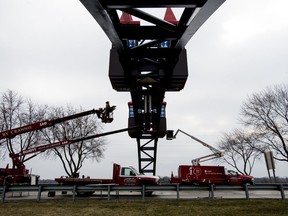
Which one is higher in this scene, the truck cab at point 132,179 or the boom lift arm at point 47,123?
the boom lift arm at point 47,123

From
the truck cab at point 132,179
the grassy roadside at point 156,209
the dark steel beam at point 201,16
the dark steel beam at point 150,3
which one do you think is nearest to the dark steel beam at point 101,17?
the dark steel beam at point 150,3

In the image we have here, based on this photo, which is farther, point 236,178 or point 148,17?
point 236,178

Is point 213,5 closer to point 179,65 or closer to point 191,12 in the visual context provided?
point 191,12

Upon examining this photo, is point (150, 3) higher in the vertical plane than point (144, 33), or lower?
lower

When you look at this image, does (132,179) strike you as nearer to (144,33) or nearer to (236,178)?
(236,178)

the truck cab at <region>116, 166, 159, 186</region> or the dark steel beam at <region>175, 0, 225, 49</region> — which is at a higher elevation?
the dark steel beam at <region>175, 0, 225, 49</region>

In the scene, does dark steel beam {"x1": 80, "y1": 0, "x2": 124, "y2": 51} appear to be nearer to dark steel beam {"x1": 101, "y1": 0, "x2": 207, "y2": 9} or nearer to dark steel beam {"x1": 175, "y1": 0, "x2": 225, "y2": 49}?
dark steel beam {"x1": 101, "y1": 0, "x2": 207, "y2": 9}

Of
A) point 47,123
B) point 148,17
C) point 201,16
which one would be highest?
point 47,123

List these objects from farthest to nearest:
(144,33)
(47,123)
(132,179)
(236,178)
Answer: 1. (236,178)
2. (132,179)
3. (47,123)
4. (144,33)

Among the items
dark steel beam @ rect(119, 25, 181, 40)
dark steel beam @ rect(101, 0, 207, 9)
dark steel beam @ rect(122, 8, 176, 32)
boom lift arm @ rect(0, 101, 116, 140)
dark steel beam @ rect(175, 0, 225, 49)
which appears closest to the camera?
dark steel beam @ rect(175, 0, 225, 49)

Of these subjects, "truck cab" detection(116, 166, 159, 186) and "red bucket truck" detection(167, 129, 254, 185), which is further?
"red bucket truck" detection(167, 129, 254, 185)

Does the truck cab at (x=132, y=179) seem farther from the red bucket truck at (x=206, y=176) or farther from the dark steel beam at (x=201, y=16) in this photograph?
the dark steel beam at (x=201, y=16)

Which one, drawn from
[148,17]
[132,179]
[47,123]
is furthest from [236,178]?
[148,17]

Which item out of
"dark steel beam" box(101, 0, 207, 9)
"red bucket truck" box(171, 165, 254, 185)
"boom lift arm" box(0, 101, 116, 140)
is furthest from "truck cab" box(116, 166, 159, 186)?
"dark steel beam" box(101, 0, 207, 9)
